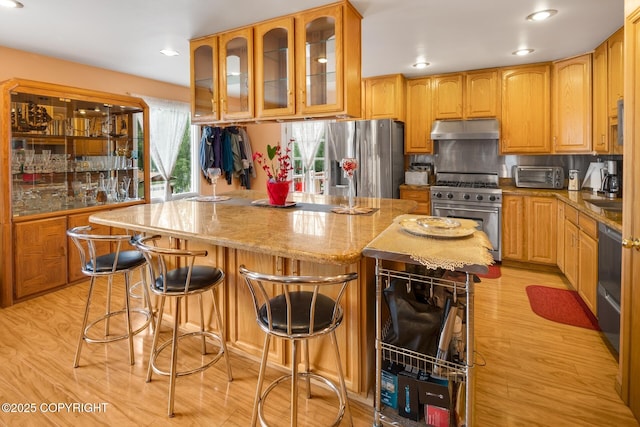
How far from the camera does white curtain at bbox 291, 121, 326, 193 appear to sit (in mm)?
5723

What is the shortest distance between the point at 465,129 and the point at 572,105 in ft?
3.57

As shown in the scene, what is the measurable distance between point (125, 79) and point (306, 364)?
412cm

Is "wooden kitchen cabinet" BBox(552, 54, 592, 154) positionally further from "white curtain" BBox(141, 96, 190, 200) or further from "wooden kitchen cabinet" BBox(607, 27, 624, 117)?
"white curtain" BBox(141, 96, 190, 200)

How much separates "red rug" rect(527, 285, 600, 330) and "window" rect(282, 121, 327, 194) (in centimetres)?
327

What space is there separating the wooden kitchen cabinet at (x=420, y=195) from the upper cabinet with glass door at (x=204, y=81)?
2.56 meters

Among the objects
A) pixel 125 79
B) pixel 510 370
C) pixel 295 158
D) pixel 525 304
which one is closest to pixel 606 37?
pixel 525 304

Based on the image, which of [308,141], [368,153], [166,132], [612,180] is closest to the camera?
[612,180]

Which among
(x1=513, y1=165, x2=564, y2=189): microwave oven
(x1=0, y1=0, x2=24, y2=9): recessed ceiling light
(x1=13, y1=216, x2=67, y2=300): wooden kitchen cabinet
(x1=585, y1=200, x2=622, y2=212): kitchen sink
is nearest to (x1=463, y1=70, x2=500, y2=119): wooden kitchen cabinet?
(x1=513, y1=165, x2=564, y2=189): microwave oven

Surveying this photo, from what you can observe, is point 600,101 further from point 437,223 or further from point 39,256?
point 39,256

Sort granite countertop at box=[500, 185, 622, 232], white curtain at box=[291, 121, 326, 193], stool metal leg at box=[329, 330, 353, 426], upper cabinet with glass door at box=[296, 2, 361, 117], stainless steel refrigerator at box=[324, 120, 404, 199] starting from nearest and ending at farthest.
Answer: stool metal leg at box=[329, 330, 353, 426] → granite countertop at box=[500, 185, 622, 232] → upper cabinet with glass door at box=[296, 2, 361, 117] → stainless steel refrigerator at box=[324, 120, 404, 199] → white curtain at box=[291, 121, 326, 193]

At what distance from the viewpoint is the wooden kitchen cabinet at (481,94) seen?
4.33 m

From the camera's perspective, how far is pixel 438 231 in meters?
1.72

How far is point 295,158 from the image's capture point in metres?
5.96

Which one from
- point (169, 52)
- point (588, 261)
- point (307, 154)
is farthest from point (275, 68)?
point (307, 154)
